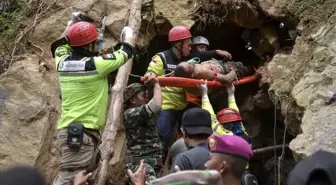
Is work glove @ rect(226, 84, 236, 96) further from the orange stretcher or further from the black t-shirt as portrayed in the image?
the black t-shirt

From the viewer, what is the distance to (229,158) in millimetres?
3750

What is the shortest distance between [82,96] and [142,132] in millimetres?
819

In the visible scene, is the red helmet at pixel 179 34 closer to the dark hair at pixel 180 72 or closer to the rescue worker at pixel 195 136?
the dark hair at pixel 180 72

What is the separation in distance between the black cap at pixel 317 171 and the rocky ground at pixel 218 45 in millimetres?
2858

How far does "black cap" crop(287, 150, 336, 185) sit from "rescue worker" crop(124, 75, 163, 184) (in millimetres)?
3442

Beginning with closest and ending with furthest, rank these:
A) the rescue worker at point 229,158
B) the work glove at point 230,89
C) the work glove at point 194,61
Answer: the rescue worker at point 229,158, the work glove at point 194,61, the work glove at point 230,89

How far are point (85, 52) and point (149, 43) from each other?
279cm

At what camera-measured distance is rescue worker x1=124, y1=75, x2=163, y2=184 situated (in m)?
6.08

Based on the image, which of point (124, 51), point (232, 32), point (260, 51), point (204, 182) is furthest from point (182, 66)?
point (204, 182)

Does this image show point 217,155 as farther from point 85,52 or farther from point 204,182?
point 85,52

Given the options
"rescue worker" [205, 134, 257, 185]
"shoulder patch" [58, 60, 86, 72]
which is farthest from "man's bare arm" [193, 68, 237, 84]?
"rescue worker" [205, 134, 257, 185]

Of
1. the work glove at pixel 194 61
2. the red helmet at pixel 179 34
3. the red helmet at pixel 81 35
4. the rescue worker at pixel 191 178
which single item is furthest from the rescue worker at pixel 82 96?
the rescue worker at pixel 191 178

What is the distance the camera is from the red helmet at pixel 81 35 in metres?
5.86

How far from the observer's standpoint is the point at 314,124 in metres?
5.73
